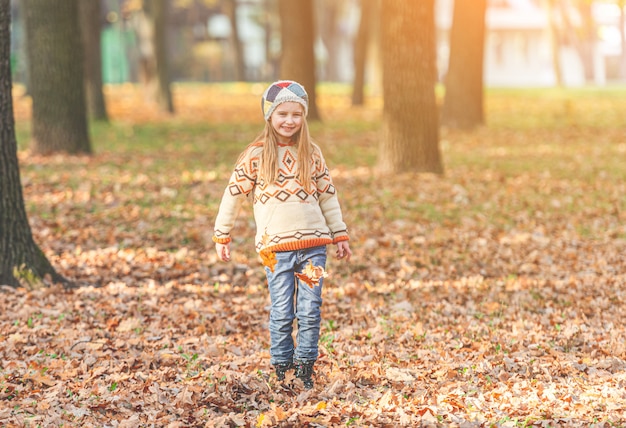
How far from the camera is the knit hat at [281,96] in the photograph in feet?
18.6

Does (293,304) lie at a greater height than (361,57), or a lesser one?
lesser

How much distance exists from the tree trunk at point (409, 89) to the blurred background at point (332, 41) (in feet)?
77.3

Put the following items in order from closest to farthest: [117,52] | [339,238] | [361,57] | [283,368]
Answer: [339,238]
[283,368]
[361,57]
[117,52]

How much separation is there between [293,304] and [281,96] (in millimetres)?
1301

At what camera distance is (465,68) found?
68.3 ft

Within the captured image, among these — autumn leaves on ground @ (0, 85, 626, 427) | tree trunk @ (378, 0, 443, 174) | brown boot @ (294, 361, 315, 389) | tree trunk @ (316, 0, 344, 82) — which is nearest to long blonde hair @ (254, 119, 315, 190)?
brown boot @ (294, 361, 315, 389)

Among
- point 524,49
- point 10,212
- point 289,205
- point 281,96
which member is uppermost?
point 524,49

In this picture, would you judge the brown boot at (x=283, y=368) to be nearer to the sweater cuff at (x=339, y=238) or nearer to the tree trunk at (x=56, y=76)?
the sweater cuff at (x=339, y=238)

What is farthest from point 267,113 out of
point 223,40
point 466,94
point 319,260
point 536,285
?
point 223,40

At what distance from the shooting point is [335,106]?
1144 inches

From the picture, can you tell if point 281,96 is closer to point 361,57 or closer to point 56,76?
point 56,76

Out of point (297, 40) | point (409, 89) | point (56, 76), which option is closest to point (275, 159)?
point (409, 89)

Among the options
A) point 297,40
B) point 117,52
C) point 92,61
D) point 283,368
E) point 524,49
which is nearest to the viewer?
point 283,368

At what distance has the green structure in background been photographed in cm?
5456
